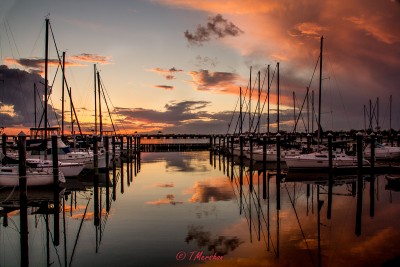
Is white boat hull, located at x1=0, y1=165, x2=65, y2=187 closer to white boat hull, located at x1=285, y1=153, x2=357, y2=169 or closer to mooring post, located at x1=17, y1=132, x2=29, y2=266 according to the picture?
mooring post, located at x1=17, y1=132, x2=29, y2=266

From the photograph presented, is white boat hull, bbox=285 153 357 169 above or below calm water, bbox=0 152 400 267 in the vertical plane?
above

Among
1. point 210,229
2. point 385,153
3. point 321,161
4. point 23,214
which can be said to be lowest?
point 210,229

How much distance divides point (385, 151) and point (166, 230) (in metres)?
43.6

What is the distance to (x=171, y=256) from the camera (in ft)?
42.4

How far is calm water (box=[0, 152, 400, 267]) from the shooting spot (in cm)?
1293

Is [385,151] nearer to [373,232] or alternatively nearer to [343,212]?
[343,212]

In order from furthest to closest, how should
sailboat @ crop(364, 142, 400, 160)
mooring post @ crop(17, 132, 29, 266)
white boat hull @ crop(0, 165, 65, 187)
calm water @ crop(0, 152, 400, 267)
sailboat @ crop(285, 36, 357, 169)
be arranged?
sailboat @ crop(364, 142, 400, 160) < sailboat @ crop(285, 36, 357, 169) < white boat hull @ crop(0, 165, 65, 187) < mooring post @ crop(17, 132, 29, 266) < calm water @ crop(0, 152, 400, 267)

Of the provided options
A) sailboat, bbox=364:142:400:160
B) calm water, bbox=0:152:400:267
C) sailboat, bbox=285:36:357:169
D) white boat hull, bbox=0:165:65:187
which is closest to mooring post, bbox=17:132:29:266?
calm water, bbox=0:152:400:267

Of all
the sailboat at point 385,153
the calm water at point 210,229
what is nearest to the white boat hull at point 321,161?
the calm water at point 210,229

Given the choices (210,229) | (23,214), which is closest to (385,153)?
(210,229)

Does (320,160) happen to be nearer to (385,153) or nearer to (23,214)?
(385,153)

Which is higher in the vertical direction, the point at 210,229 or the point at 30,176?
the point at 30,176

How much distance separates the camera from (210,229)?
54.3 feet

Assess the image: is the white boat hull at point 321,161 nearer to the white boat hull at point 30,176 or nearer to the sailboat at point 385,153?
the sailboat at point 385,153
